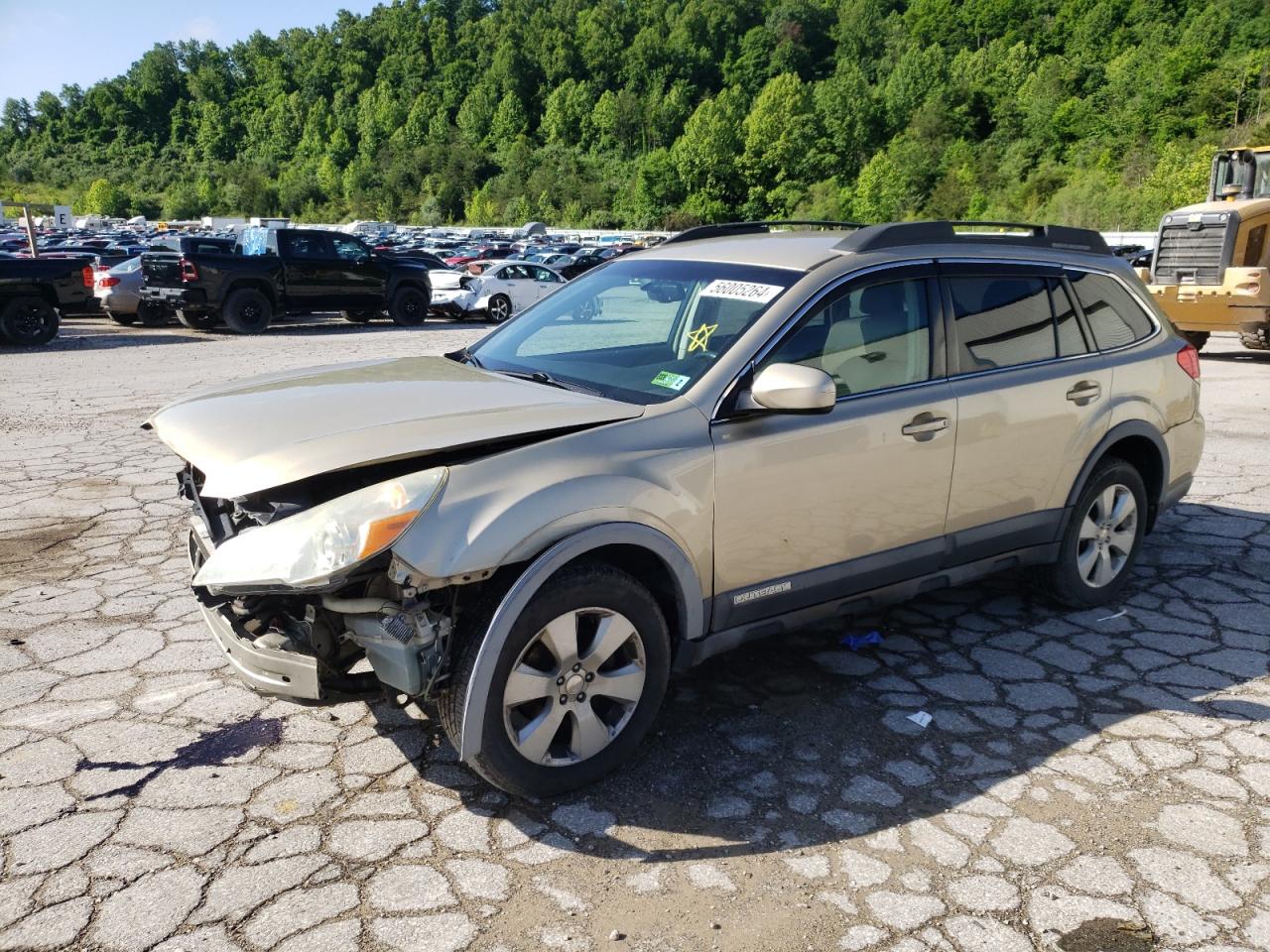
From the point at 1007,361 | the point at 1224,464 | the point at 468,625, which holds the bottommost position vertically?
the point at 1224,464

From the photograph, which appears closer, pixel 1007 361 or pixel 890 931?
pixel 890 931

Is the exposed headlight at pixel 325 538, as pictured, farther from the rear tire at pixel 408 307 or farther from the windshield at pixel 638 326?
the rear tire at pixel 408 307

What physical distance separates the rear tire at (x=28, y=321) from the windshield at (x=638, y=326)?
577 inches

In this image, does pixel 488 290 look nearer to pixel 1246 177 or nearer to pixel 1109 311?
pixel 1246 177

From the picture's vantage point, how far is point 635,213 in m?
118

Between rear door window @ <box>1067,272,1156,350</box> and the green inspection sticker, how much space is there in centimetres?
215

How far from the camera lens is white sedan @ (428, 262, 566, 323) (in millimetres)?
22047

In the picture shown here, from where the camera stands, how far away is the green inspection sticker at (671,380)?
135 inches

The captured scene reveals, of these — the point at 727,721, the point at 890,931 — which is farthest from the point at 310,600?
the point at 890,931

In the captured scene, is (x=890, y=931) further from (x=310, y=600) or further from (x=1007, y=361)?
(x=1007, y=361)

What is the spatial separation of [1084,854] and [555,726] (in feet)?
5.19

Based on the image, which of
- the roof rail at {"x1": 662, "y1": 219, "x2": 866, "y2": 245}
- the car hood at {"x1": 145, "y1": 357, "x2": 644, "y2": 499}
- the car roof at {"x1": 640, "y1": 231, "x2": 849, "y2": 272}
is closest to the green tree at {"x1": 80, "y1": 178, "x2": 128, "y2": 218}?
the roof rail at {"x1": 662, "y1": 219, "x2": 866, "y2": 245}

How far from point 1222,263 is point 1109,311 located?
11720 millimetres

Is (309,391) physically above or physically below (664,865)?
above
